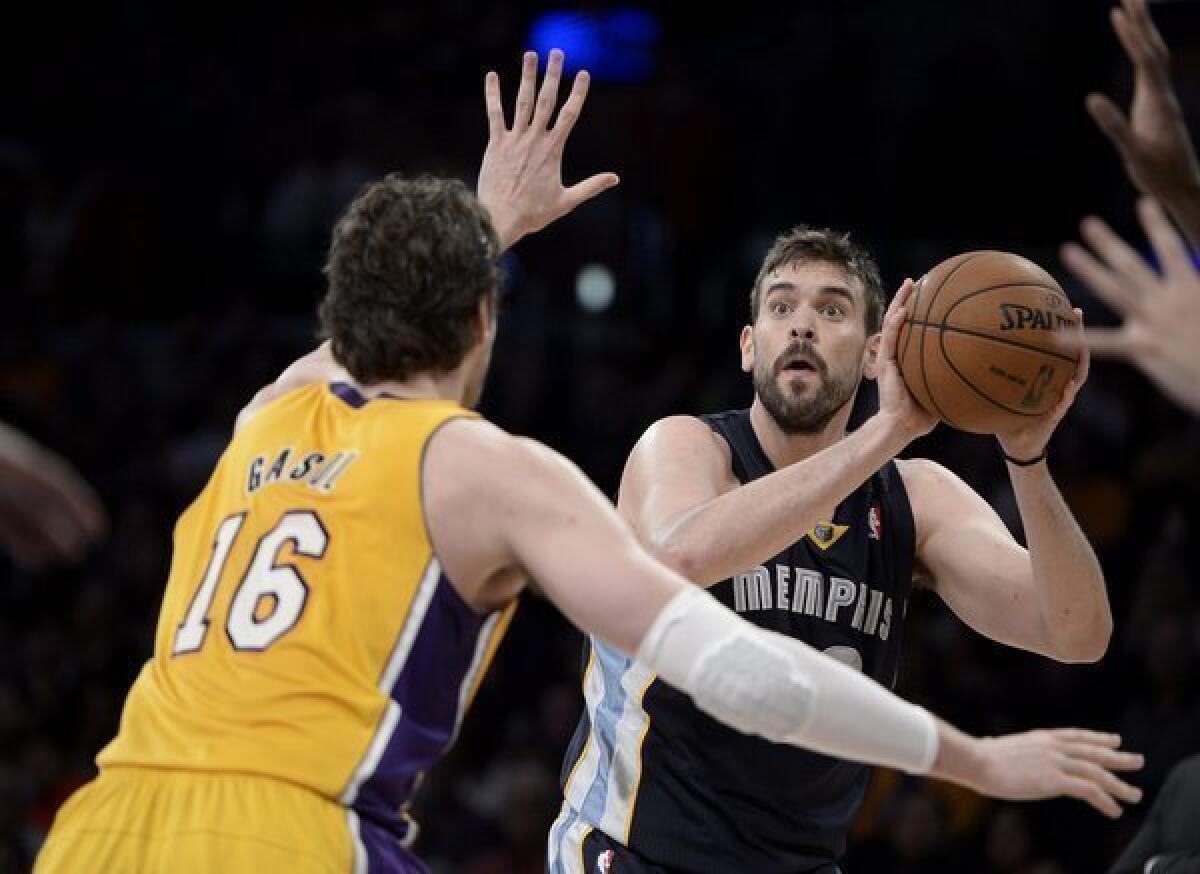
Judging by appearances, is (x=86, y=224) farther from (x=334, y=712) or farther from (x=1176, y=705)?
(x=334, y=712)

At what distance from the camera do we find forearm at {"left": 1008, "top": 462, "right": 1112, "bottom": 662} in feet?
15.4

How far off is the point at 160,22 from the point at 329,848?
12.0m

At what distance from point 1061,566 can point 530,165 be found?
1730mm

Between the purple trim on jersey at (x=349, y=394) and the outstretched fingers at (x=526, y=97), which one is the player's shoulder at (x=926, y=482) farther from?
the purple trim on jersey at (x=349, y=394)

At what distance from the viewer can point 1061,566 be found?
4.73 metres

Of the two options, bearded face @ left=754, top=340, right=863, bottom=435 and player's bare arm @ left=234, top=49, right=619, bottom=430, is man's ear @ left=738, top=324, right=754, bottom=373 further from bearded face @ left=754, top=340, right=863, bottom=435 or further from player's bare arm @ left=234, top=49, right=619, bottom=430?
player's bare arm @ left=234, top=49, right=619, bottom=430

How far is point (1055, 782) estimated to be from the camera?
11.0ft

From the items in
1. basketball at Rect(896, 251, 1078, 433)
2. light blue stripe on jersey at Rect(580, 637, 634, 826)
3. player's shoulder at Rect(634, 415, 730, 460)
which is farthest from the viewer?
player's shoulder at Rect(634, 415, 730, 460)

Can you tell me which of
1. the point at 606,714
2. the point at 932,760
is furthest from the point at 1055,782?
the point at 606,714

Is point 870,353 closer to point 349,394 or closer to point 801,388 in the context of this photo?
point 801,388

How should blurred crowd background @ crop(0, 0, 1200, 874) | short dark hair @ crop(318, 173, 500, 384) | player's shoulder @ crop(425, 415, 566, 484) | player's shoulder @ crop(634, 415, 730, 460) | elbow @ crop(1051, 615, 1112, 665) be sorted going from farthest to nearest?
1. blurred crowd background @ crop(0, 0, 1200, 874)
2. player's shoulder @ crop(634, 415, 730, 460)
3. elbow @ crop(1051, 615, 1112, 665)
4. short dark hair @ crop(318, 173, 500, 384)
5. player's shoulder @ crop(425, 415, 566, 484)

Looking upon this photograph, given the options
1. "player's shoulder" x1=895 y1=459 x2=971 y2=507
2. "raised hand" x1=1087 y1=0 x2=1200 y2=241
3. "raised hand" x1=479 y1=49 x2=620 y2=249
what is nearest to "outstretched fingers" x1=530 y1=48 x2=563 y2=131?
"raised hand" x1=479 y1=49 x2=620 y2=249

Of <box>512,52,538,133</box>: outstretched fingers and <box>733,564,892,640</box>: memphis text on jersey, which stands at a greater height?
<box>512,52,538,133</box>: outstretched fingers

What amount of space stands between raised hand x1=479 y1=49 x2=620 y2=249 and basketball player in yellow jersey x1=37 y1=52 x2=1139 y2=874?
1084 millimetres
